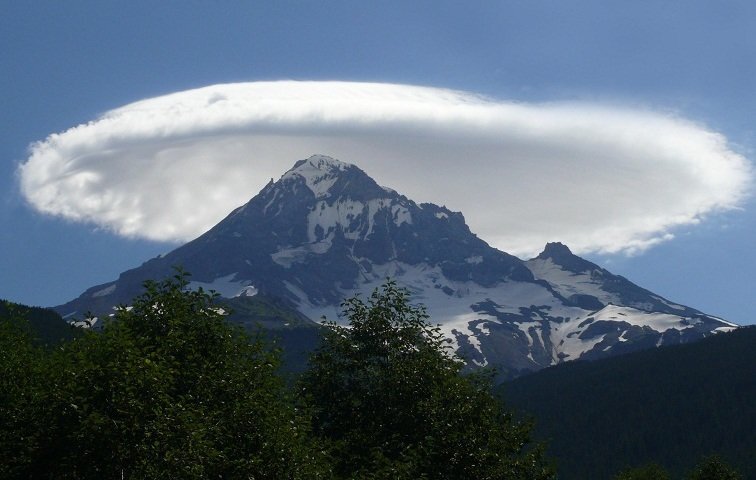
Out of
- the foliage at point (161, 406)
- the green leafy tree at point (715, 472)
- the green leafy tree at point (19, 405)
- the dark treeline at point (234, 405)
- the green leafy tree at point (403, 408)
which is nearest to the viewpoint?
the foliage at point (161, 406)

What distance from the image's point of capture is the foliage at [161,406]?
4394cm

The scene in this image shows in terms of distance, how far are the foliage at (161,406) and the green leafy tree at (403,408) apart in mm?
4483

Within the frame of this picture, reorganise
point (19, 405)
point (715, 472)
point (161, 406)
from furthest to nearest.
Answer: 1. point (715, 472)
2. point (19, 405)
3. point (161, 406)

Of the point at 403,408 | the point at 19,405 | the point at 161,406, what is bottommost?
the point at 403,408

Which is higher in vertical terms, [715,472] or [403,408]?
[403,408]

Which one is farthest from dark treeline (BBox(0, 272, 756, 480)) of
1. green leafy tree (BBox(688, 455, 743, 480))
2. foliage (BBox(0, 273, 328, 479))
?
green leafy tree (BBox(688, 455, 743, 480))

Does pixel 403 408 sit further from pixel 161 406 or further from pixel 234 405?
pixel 161 406

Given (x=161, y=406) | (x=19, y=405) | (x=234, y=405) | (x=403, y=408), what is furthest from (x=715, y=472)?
(x=19, y=405)

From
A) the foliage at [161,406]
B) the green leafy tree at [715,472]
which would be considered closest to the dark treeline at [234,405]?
the foliage at [161,406]

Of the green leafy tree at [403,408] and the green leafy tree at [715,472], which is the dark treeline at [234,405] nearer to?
the green leafy tree at [403,408]

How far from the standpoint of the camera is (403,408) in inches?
2346

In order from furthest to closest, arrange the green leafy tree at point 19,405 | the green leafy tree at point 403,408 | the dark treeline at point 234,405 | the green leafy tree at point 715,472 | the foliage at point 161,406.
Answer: the green leafy tree at point 715,472, the green leafy tree at point 403,408, the green leafy tree at point 19,405, the dark treeline at point 234,405, the foliage at point 161,406

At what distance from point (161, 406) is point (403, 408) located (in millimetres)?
17980

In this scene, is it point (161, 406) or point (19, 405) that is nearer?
point (161, 406)
